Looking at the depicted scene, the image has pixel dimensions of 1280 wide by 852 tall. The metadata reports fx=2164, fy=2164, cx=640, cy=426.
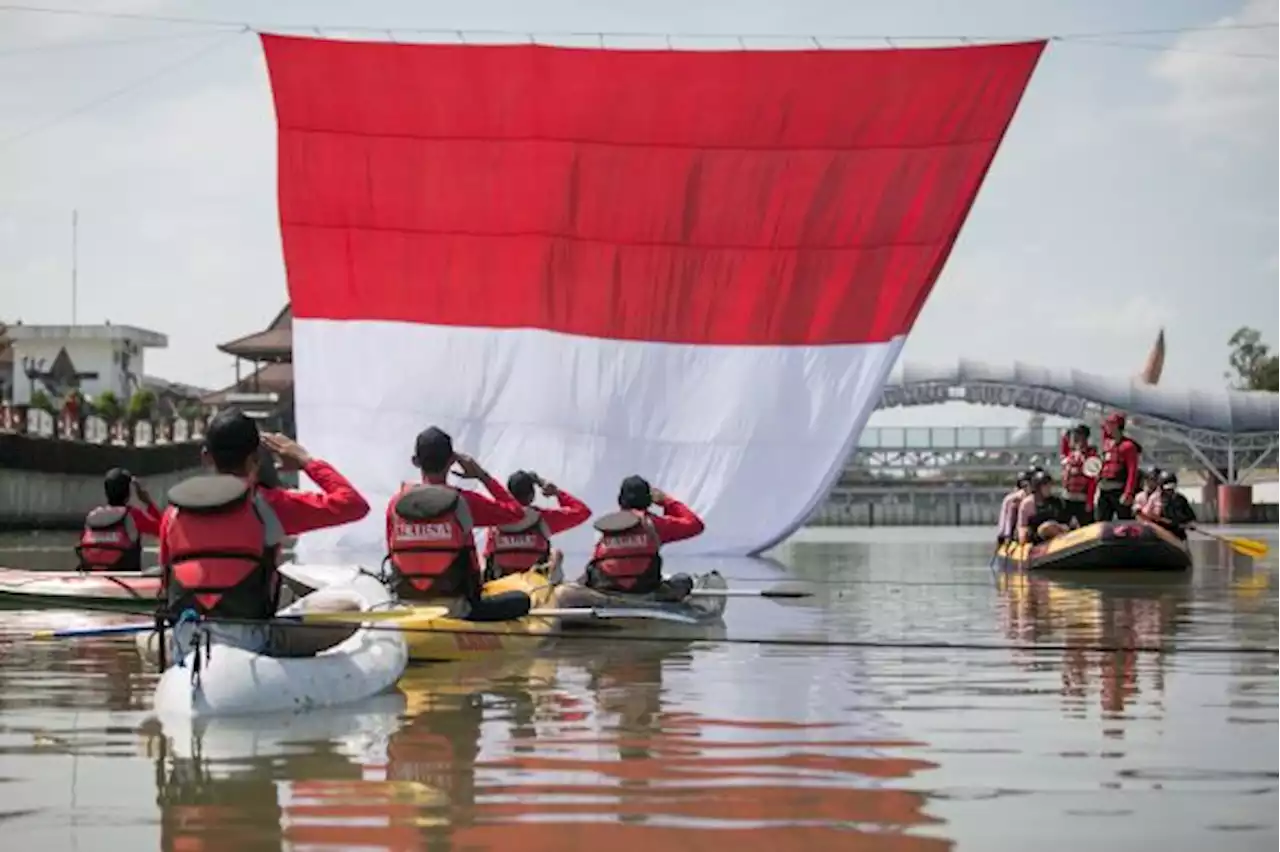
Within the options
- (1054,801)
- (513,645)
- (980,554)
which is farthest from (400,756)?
(980,554)

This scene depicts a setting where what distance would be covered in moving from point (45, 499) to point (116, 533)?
47.2 meters

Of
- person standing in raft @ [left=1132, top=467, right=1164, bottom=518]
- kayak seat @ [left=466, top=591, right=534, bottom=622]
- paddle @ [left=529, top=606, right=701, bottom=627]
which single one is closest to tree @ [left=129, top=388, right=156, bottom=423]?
person standing in raft @ [left=1132, top=467, right=1164, bottom=518]

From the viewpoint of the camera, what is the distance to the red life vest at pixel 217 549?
11.7m

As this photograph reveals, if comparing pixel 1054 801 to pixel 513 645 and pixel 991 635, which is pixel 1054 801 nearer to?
pixel 513 645

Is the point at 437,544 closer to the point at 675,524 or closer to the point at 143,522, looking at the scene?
the point at 675,524

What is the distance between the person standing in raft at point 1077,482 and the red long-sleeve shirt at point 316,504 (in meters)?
21.4

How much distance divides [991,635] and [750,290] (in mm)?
16252

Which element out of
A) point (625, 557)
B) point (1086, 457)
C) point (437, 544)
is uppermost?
point (1086, 457)

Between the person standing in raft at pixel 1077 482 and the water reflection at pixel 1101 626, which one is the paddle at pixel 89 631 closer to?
the water reflection at pixel 1101 626

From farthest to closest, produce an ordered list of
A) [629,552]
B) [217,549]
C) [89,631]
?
1. [629,552]
2. [89,631]
3. [217,549]

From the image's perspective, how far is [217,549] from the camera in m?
11.8

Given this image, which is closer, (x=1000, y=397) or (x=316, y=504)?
(x=316, y=504)

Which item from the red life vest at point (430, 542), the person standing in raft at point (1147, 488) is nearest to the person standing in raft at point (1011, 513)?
the person standing in raft at point (1147, 488)

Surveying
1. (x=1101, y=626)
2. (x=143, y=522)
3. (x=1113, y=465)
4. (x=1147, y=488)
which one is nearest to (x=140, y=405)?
(x=1147, y=488)
